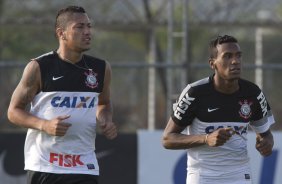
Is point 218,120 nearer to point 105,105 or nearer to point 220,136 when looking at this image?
point 220,136

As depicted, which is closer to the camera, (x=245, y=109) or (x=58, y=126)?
(x=58, y=126)

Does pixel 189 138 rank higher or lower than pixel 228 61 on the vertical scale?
lower

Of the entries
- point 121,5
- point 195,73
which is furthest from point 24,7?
point 195,73

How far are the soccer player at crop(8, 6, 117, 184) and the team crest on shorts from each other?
98cm

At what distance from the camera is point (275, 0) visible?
12.4 meters

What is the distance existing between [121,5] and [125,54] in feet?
5.94

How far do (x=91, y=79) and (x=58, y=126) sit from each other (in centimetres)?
63

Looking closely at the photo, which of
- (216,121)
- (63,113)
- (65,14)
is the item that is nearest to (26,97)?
(63,113)

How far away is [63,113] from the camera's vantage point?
6.53m

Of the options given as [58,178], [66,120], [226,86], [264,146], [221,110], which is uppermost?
[226,86]

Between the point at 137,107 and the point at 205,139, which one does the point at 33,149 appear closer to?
the point at 205,139

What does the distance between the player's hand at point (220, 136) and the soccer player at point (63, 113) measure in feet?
2.33

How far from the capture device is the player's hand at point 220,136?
6246 millimetres

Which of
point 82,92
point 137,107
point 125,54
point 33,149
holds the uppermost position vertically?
point 125,54
